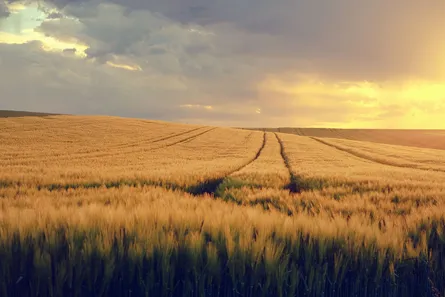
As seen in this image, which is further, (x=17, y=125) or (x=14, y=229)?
(x=17, y=125)

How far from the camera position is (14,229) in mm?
3334

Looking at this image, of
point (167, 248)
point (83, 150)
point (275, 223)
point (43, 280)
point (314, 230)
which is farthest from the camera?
point (83, 150)

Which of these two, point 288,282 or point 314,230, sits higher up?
point 314,230

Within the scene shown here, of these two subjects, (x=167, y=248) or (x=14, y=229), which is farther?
(x=14, y=229)

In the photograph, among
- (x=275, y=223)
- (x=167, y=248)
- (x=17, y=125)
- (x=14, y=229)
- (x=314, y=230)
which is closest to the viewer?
(x=167, y=248)

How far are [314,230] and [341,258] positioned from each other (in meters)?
0.49

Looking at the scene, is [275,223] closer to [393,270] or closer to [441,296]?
[393,270]

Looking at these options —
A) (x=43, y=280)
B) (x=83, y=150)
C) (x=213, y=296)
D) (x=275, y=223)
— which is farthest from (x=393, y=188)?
(x=83, y=150)

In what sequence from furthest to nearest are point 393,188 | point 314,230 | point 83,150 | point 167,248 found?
point 83,150, point 393,188, point 314,230, point 167,248

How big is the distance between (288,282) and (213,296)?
2.00 ft

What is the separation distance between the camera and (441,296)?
3.28m

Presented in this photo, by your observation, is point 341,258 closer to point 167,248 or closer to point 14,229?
point 167,248

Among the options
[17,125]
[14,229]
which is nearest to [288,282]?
[14,229]

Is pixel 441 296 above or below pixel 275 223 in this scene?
below
